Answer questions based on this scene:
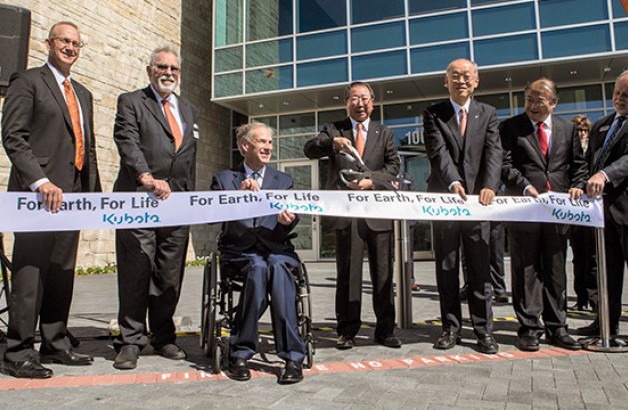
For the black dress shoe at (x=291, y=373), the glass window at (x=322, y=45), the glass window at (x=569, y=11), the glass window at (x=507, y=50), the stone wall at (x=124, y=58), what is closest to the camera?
the black dress shoe at (x=291, y=373)

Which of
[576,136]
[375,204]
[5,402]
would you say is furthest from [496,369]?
[5,402]

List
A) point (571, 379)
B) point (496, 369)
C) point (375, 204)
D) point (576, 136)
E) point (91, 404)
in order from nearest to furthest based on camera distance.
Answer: point (91, 404)
point (571, 379)
point (496, 369)
point (375, 204)
point (576, 136)

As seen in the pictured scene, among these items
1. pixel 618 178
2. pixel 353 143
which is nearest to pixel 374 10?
pixel 353 143

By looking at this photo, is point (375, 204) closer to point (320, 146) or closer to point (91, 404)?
point (320, 146)

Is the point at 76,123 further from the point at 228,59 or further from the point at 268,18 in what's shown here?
the point at 268,18

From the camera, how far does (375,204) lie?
3.75m

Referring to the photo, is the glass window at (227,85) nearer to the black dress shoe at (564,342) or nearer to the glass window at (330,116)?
the glass window at (330,116)

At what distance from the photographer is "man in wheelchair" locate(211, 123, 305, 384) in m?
3.07

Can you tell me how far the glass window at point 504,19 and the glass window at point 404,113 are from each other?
268 centimetres

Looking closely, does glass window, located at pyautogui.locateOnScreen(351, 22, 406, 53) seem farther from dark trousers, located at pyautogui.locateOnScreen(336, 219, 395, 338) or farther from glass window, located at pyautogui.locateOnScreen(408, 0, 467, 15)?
dark trousers, located at pyautogui.locateOnScreen(336, 219, 395, 338)

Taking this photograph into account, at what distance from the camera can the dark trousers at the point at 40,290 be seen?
3184mm

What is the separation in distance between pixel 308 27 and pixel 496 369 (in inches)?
535

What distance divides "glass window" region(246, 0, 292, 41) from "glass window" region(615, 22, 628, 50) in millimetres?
8714

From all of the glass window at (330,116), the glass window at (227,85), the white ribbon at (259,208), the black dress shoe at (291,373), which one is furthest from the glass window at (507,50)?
the black dress shoe at (291,373)
